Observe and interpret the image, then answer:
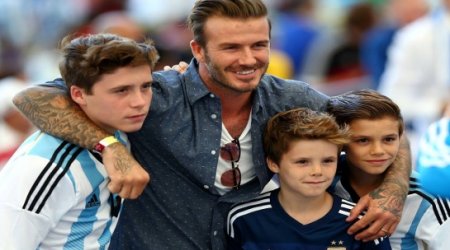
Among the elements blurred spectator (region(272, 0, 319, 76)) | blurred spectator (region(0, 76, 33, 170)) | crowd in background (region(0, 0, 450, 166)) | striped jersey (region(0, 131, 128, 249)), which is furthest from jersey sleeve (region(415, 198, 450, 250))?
blurred spectator (region(272, 0, 319, 76))

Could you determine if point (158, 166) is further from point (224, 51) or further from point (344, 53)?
point (344, 53)

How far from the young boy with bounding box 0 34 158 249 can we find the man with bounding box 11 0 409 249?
206mm

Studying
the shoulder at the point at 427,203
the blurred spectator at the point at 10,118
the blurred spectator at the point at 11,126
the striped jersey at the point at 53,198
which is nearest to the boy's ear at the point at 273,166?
the shoulder at the point at 427,203

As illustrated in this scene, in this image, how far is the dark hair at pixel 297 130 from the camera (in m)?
4.85

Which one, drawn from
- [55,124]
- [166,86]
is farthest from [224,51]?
[55,124]

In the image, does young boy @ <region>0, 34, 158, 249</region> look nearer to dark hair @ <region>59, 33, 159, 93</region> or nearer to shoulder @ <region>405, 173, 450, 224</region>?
dark hair @ <region>59, 33, 159, 93</region>

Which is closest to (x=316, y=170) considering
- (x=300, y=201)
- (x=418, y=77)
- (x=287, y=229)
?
(x=300, y=201)

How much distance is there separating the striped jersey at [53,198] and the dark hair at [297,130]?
27.6 inches

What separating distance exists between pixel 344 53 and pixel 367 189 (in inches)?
223

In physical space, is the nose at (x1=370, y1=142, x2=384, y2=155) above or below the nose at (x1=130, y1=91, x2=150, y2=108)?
above

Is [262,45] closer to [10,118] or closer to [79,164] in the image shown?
[79,164]

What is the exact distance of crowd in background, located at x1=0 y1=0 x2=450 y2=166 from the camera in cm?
895

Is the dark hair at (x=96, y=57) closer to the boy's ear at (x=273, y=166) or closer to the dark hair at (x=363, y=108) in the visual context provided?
the boy's ear at (x=273, y=166)

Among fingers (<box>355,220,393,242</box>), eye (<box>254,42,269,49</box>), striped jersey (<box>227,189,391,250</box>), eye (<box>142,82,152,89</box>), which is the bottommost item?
striped jersey (<box>227,189,391,250</box>)
